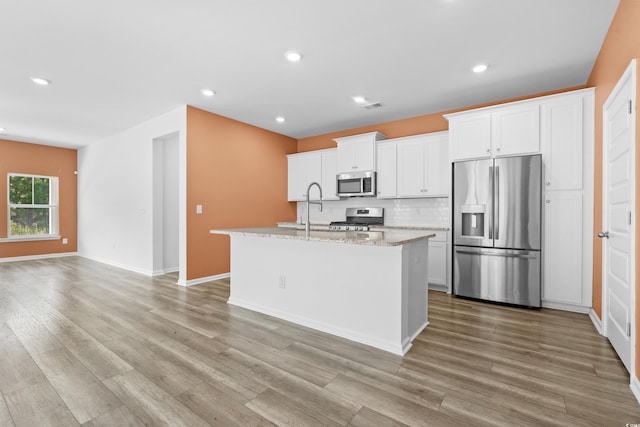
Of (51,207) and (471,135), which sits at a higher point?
(471,135)

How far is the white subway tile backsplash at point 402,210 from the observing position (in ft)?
15.4

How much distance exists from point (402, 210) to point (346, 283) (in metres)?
2.74

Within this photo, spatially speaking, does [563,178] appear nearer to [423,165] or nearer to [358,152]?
[423,165]

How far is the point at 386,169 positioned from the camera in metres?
4.88

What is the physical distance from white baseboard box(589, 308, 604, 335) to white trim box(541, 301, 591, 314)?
87 mm

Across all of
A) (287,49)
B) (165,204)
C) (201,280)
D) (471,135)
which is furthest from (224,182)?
(471,135)

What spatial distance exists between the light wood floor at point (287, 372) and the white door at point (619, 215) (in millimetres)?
279

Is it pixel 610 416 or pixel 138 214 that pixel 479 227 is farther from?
pixel 138 214

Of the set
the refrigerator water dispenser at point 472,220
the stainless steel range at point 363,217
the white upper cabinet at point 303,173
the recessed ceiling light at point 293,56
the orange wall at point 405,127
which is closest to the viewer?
the recessed ceiling light at point 293,56

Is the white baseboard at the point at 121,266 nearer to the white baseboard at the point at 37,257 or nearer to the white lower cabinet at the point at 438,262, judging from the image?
the white baseboard at the point at 37,257

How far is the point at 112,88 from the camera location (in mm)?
3799

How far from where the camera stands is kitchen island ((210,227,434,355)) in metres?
2.39

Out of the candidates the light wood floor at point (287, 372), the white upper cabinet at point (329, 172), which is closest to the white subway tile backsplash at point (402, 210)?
the white upper cabinet at point (329, 172)

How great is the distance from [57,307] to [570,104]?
20.0ft
